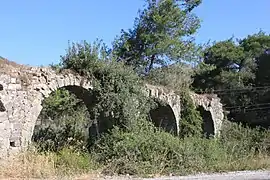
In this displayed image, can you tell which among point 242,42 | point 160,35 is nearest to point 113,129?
point 160,35

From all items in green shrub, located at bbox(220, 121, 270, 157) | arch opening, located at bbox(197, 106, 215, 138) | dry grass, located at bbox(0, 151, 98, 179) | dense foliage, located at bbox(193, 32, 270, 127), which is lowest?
dry grass, located at bbox(0, 151, 98, 179)

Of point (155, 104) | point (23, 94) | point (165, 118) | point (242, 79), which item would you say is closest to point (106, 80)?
point (23, 94)

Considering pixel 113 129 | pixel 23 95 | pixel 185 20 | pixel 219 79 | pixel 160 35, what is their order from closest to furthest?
pixel 23 95
pixel 113 129
pixel 160 35
pixel 185 20
pixel 219 79

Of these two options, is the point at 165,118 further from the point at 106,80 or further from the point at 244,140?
the point at 106,80

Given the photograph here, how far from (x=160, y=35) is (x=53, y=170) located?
1712cm

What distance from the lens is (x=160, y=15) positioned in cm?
2716

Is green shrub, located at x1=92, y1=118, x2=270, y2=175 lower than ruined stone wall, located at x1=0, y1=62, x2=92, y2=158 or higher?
lower

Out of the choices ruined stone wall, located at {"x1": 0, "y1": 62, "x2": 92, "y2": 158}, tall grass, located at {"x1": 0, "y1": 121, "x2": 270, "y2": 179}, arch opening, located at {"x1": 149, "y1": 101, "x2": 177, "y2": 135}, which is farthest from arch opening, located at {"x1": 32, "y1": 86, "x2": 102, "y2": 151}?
arch opening, located at {"x1": 149, "y1": 101, "x2": 177, "y2": 135}

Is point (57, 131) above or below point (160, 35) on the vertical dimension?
below

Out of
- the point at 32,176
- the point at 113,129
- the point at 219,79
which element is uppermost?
the point at 219,79

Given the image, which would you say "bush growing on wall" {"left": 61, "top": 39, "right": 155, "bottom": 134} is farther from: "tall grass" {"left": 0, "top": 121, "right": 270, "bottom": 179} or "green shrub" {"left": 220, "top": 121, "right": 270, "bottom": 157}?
"green shrub" {"left": 220, "top": 121, "right": 270, "bottom": 157}

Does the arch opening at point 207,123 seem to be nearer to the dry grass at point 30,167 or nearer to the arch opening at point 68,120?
the arch opening at point 68,120

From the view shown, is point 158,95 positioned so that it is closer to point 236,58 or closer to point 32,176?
point 32,176

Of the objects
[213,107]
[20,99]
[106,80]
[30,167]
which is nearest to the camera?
[30,167]
